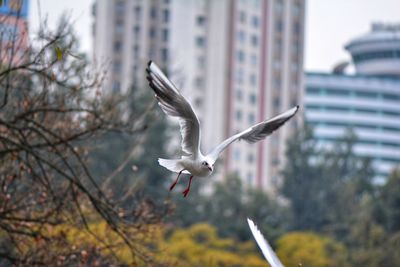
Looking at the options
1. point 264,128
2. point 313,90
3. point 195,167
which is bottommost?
point 313,90

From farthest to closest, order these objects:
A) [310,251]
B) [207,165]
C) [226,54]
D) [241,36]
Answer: [241,36], [226,54], [310,251], [207,165]

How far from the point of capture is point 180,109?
13.3 metres

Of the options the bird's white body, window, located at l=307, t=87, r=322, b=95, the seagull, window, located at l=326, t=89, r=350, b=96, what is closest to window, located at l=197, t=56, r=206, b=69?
window, located at l=307, t=87, r=322, b=95

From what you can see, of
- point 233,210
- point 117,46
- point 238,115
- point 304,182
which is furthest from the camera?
point 117,46

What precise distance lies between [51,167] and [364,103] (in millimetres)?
147215

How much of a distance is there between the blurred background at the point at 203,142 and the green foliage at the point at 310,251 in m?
0.14

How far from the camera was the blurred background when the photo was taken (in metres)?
18.2

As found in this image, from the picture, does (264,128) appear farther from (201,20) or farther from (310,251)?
(201,20)

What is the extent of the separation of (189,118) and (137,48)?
337ft

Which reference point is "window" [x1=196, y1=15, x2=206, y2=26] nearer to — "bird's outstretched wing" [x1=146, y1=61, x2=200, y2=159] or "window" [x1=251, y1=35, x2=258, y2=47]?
"window" [x1=251, y1=35, x2=258, y2=47]

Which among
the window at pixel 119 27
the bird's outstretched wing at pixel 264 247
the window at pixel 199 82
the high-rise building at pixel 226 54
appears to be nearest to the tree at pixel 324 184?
the high-rise building at pixel 226 54

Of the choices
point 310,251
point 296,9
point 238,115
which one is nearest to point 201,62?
point 238,115

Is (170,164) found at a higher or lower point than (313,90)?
higher

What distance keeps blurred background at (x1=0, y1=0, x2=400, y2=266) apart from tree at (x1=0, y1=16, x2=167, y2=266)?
0.14 ft
